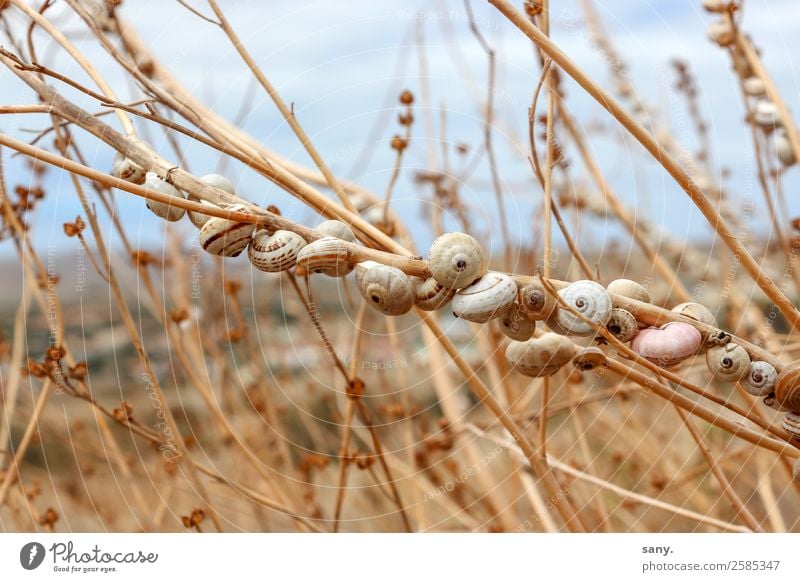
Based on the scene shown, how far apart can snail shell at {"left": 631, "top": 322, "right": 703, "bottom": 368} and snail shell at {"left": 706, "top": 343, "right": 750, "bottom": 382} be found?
0.04 feet

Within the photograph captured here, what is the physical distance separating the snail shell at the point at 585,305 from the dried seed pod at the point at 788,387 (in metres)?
0.12

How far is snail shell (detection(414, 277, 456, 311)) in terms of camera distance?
517 millimetres

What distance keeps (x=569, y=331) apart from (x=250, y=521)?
125 cm

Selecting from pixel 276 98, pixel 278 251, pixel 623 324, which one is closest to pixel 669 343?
pixel 623 324

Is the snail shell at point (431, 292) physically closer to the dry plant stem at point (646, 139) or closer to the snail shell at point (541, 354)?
the snail shell at point (541, 354)

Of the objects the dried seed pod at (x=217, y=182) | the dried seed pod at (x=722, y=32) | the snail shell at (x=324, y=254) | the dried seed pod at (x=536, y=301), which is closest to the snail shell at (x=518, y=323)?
the dried seed pod at (x=536, y=301)

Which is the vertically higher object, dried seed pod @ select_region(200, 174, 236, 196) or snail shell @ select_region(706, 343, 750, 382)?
dried seed pod @ select_region(200, 174, 236, 196)

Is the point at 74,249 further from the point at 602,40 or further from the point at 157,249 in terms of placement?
the point at 602,40

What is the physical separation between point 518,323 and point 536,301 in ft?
0.08

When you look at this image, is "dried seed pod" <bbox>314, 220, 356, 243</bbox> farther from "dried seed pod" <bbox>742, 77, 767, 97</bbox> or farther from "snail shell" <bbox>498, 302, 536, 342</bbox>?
"dried seed pod" <bbox>742, 77, 767, 97</bbox>

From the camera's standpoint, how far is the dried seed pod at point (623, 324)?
1.71 feet

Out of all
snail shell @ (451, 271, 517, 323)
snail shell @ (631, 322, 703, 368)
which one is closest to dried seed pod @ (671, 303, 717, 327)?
snail shell @ (631, 322, 703, 368)
